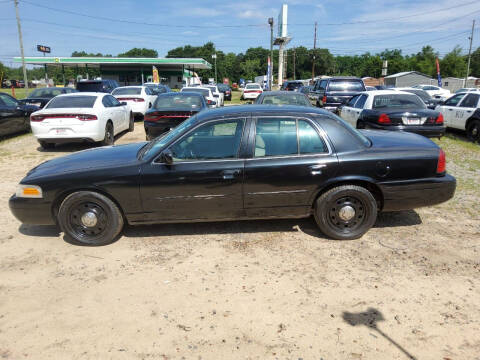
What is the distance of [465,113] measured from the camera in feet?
35.6

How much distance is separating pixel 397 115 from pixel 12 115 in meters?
11.5

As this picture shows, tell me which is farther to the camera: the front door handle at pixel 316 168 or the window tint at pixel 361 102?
the window tint at pixel 361 102

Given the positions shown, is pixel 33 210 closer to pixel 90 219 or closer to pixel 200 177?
pixel 90 219

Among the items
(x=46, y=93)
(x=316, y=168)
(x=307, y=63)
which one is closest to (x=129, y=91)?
(x=46, y=93)

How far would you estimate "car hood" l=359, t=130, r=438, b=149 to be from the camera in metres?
4.41

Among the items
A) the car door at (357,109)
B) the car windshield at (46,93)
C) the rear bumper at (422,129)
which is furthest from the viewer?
the car windshield at (46,93)

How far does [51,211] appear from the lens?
165 inches

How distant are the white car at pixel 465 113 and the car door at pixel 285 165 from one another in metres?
8.62

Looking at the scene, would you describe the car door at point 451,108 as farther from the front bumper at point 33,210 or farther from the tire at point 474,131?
the front bumper at point 33,210

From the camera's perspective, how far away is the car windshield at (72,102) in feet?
31.4

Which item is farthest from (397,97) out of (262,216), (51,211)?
(51,211)

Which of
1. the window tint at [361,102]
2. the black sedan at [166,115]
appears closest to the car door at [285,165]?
the black sedan at [166,115]

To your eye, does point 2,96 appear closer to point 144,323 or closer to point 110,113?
point 110,113

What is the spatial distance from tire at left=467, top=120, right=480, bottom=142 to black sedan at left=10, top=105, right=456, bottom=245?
24.8 ft
